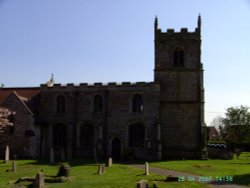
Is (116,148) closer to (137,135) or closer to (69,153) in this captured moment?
(137,135)

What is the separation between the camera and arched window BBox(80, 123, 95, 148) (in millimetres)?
43881

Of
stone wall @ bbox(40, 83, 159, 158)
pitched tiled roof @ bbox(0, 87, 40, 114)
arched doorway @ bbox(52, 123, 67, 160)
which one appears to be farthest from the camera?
arched doorway @ bbox(52, 123, 67, 160)

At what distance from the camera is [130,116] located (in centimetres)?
4234

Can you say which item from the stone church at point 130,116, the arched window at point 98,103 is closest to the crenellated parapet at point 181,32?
the stone church at point 130,116

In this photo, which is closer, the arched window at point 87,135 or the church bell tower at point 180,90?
the church bell tower at point 180,90

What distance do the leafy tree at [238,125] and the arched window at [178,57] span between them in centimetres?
1872

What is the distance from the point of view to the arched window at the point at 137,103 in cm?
4247

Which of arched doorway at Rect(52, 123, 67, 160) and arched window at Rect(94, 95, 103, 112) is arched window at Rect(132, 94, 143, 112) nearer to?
arched window at Rect(94, 95, 103, 112)

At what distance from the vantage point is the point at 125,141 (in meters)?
42.2

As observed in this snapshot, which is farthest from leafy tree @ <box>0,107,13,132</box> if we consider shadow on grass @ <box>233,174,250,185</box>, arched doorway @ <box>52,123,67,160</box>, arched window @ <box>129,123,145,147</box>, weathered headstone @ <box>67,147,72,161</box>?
shadow on grass @ <box>233,174,250,185</box>

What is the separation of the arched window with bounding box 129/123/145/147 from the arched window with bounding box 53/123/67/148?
7.27 m

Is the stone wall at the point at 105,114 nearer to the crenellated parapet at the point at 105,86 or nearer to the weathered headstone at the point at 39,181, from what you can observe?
the crenellated parapet at the point at 105,86

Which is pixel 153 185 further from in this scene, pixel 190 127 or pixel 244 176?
pixel 190 127

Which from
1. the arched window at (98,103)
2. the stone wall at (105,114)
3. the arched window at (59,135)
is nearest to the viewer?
the stone wall at (105,114)
